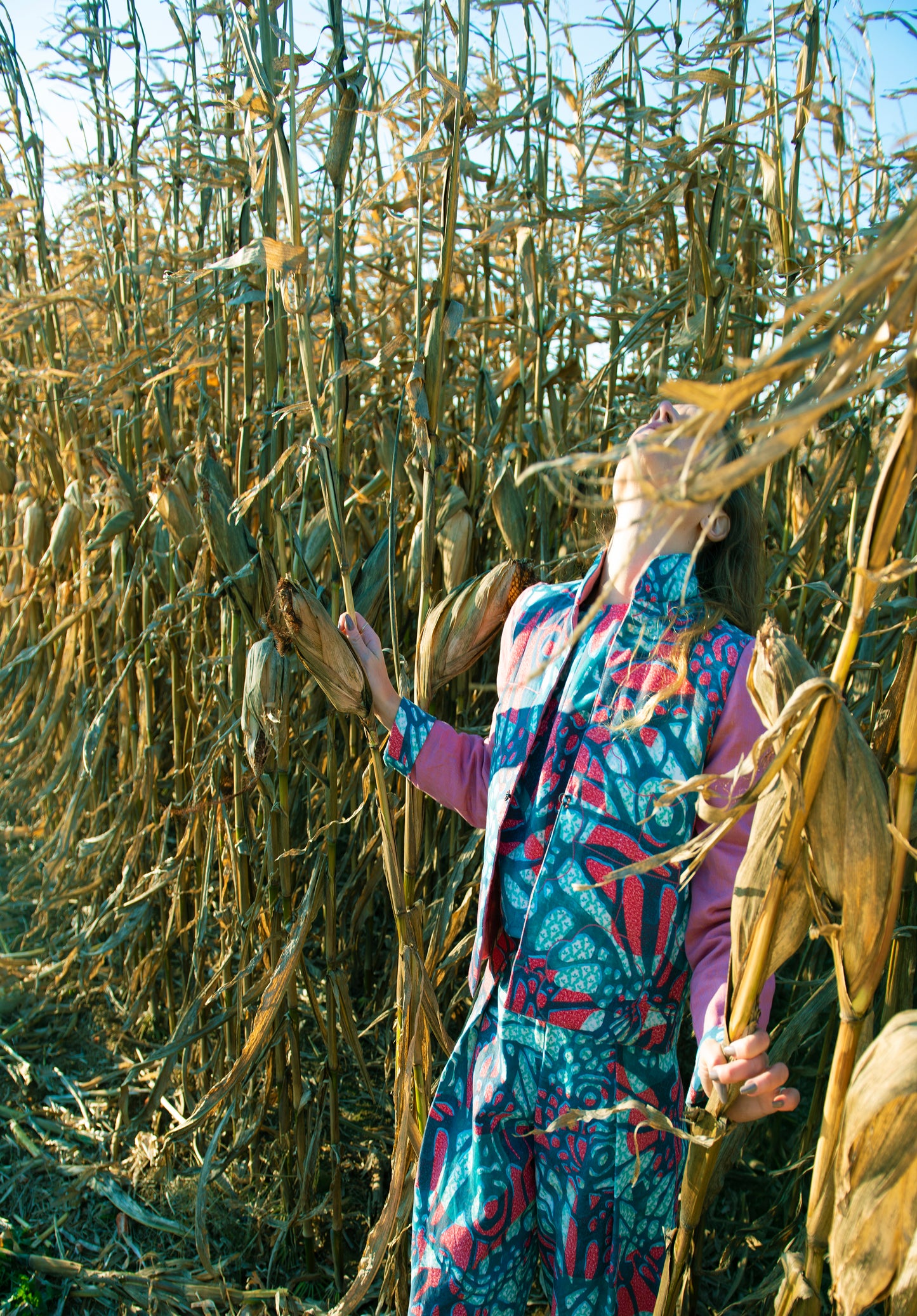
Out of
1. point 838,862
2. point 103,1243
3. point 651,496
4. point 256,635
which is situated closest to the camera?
point 651,496

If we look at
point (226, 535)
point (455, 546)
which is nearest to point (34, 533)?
point (226, 535)

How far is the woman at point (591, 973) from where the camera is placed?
35.5 inches

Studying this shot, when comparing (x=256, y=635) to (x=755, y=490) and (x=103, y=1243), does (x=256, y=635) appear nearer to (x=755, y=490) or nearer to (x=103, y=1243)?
(x=755, y=490)

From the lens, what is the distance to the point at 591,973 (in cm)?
91

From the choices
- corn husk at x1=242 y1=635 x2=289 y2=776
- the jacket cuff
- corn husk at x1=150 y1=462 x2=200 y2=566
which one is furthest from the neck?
corn husk at x1=150 y1=462 x2=200 y2=566

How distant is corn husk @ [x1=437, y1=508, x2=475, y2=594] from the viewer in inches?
45.8

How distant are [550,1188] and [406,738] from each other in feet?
1.50

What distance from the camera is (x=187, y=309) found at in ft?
6.18

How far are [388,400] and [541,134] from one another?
0.50 metres

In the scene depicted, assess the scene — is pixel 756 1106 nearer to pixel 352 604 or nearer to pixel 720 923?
pixel 720 923

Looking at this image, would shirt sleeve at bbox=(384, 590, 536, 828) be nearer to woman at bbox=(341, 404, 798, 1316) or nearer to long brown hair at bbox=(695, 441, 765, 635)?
woman at bbox=(341, 404, 798, 1316)

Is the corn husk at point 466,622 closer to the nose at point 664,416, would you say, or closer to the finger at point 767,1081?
the nose at point 664,416

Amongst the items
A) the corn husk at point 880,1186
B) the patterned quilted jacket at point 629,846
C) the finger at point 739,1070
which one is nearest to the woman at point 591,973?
the patterned quilted jacket at point 629,846

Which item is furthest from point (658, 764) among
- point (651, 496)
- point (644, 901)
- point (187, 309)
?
point (187, 309)
